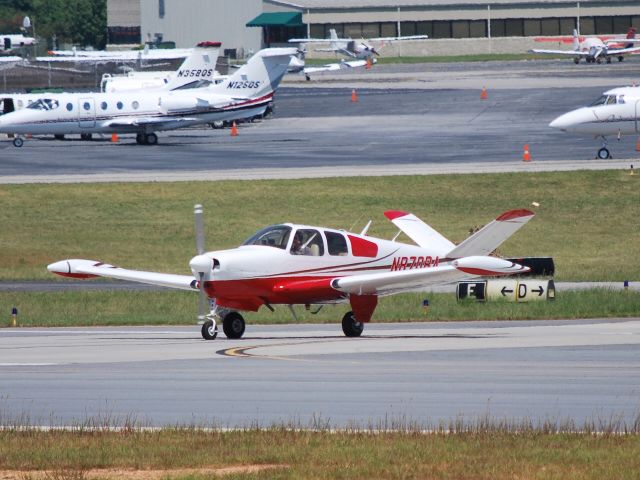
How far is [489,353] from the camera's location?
868 inches

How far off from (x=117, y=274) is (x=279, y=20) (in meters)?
127

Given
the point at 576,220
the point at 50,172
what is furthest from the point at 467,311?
the point at 50,172

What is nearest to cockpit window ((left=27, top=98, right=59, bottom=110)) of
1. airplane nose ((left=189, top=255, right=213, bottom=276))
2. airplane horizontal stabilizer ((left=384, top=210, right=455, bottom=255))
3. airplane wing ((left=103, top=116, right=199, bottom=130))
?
airplane wing ((left=103, top=116, right=199, bottom=130))

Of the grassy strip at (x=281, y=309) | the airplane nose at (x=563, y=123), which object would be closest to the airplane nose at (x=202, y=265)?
the grassy strip at (x=281, y=309)

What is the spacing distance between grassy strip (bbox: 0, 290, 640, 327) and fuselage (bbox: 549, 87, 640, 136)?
79.2 feet

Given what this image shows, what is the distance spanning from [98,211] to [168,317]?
18418 mm

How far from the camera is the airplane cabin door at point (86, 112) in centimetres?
6719

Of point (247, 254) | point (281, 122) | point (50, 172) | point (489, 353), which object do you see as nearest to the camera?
point (489, 353)

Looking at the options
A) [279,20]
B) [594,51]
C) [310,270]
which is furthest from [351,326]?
[279,20]

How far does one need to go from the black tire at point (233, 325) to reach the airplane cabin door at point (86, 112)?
43.6 metres

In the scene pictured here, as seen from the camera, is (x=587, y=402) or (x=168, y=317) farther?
(x=168, y=317)

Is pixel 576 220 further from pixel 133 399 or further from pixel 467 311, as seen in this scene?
pixel 133 399

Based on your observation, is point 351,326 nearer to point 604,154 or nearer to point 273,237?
point 273,237

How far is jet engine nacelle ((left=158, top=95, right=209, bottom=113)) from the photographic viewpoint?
224 ft
